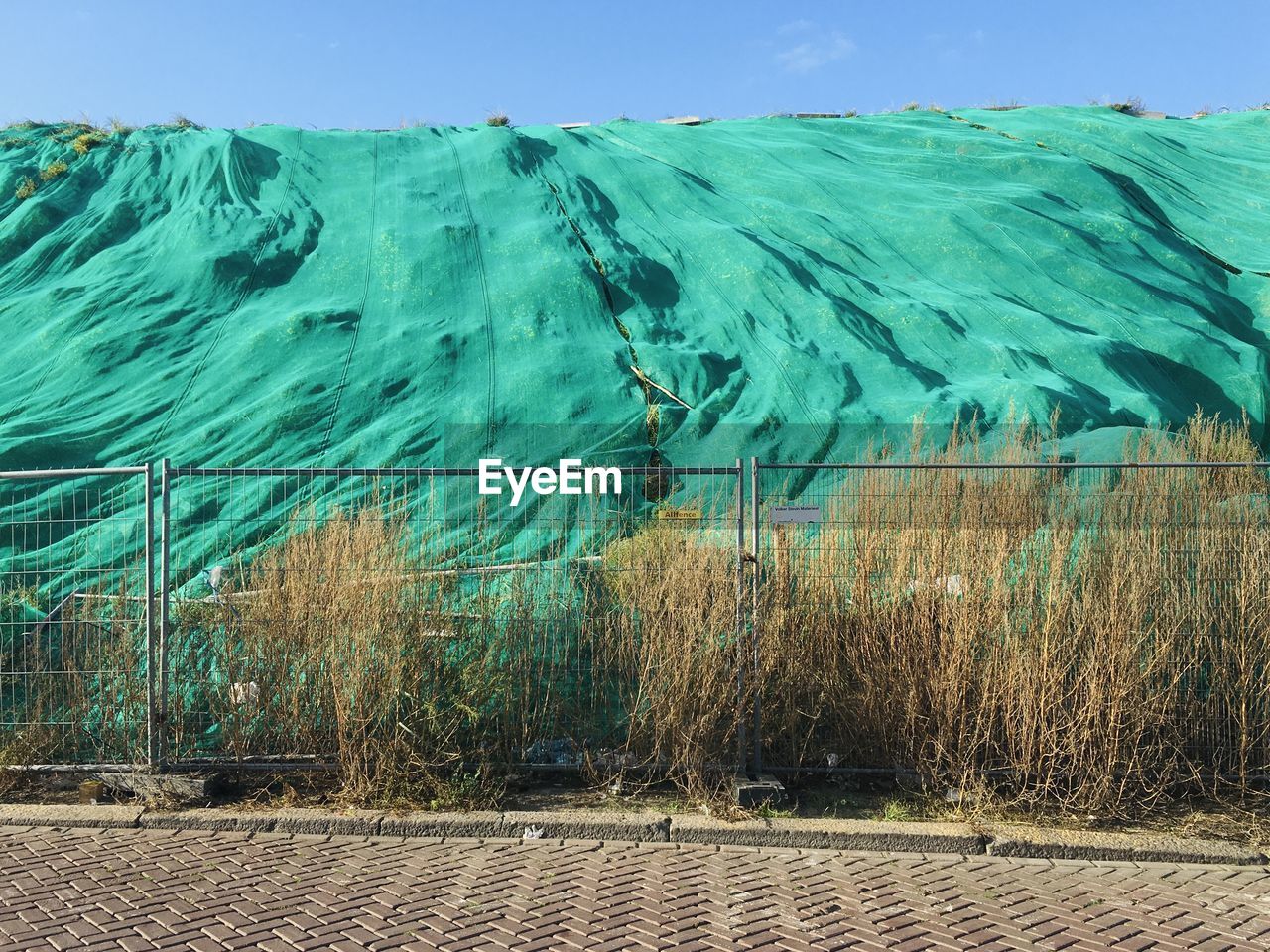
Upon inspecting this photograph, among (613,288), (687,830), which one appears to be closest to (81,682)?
(687,830)

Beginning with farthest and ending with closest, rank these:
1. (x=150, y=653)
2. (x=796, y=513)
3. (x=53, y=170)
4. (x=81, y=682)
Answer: (x=53, y=170)
(x=81, y=682)
(x=150, y=653)
(x=796, y=513)

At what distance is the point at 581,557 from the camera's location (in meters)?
6.49

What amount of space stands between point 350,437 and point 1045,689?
23.8ft

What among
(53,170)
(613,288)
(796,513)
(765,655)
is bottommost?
(765,655)

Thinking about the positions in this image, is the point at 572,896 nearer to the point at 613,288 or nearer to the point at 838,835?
the point at 838,835

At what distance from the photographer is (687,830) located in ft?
17.7

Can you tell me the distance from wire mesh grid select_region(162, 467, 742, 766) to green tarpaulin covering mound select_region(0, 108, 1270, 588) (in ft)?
14.0

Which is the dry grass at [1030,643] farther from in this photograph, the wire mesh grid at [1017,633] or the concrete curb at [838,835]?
the concrete curb at [838,835]

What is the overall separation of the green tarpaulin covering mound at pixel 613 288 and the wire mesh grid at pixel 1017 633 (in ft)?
14.1

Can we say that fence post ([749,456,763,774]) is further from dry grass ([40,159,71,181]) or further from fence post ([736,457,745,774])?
dry grass ([40,159,71,181])

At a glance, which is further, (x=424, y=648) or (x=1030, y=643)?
(x=424, y=648)

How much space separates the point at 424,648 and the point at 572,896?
194 cm

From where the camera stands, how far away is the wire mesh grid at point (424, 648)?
19.5ft

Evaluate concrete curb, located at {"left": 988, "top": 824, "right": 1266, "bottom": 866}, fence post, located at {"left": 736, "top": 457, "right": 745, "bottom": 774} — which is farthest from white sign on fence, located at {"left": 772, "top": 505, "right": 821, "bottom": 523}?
concrete curb, located at {"left": 988, "top": 824, "right": 1266, "bottom": 866}
